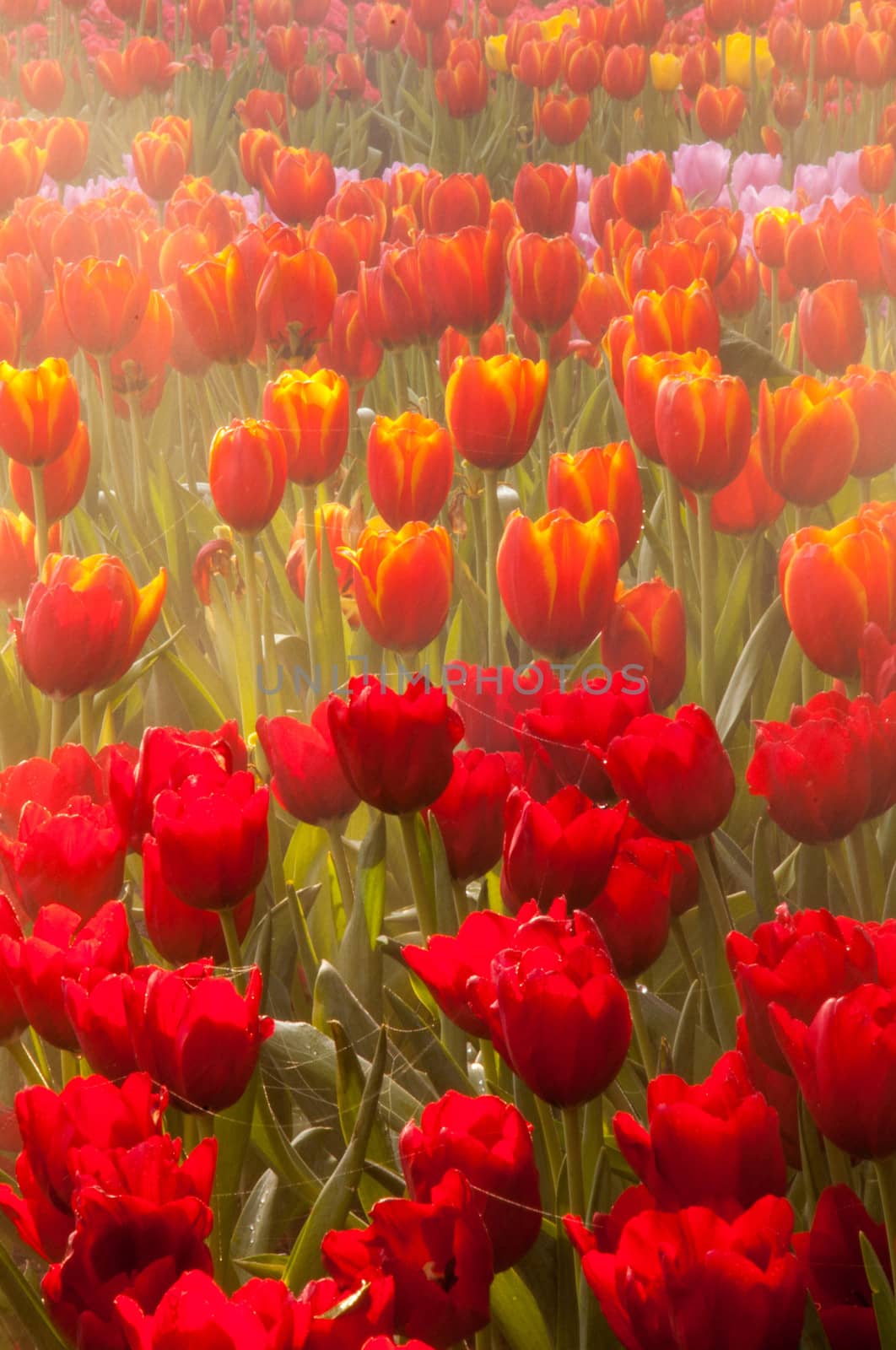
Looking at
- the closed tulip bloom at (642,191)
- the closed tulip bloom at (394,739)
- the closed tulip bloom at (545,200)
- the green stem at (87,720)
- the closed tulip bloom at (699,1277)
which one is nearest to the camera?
the closed tulip bloom at (699,1277)

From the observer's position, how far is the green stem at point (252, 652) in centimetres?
90

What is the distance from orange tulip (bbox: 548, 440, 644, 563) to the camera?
2.69ft

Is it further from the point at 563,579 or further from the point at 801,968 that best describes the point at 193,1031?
the point at 563,579

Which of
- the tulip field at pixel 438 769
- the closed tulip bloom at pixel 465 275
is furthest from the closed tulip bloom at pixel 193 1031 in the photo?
the closed tulip bloom at pixel 465 275

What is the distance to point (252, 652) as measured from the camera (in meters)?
0.93

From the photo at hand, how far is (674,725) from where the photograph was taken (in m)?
0.54

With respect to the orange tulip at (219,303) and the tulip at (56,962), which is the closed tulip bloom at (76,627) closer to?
the tulip at (56,962)

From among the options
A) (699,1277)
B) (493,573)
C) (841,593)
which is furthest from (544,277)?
(699,1277)

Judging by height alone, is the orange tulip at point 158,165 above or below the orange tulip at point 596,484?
above

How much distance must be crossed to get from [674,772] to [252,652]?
44 cm

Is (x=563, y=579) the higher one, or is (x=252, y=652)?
(x=563, y=579)

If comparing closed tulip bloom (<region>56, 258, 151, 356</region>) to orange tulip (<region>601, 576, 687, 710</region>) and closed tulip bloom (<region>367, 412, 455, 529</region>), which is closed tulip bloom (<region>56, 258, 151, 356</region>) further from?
orange tulip (<region>601, 576, 687, 710</region>)

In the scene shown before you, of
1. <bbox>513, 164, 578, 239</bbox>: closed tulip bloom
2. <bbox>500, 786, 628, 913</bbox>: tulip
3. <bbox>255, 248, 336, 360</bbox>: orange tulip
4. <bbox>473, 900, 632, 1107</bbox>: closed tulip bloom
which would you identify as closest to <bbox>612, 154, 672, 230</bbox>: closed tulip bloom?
<bbox>513, 164, 578, 239</bbox>: closed tulip bloom

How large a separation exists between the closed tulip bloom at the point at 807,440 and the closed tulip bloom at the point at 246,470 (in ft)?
0.93
